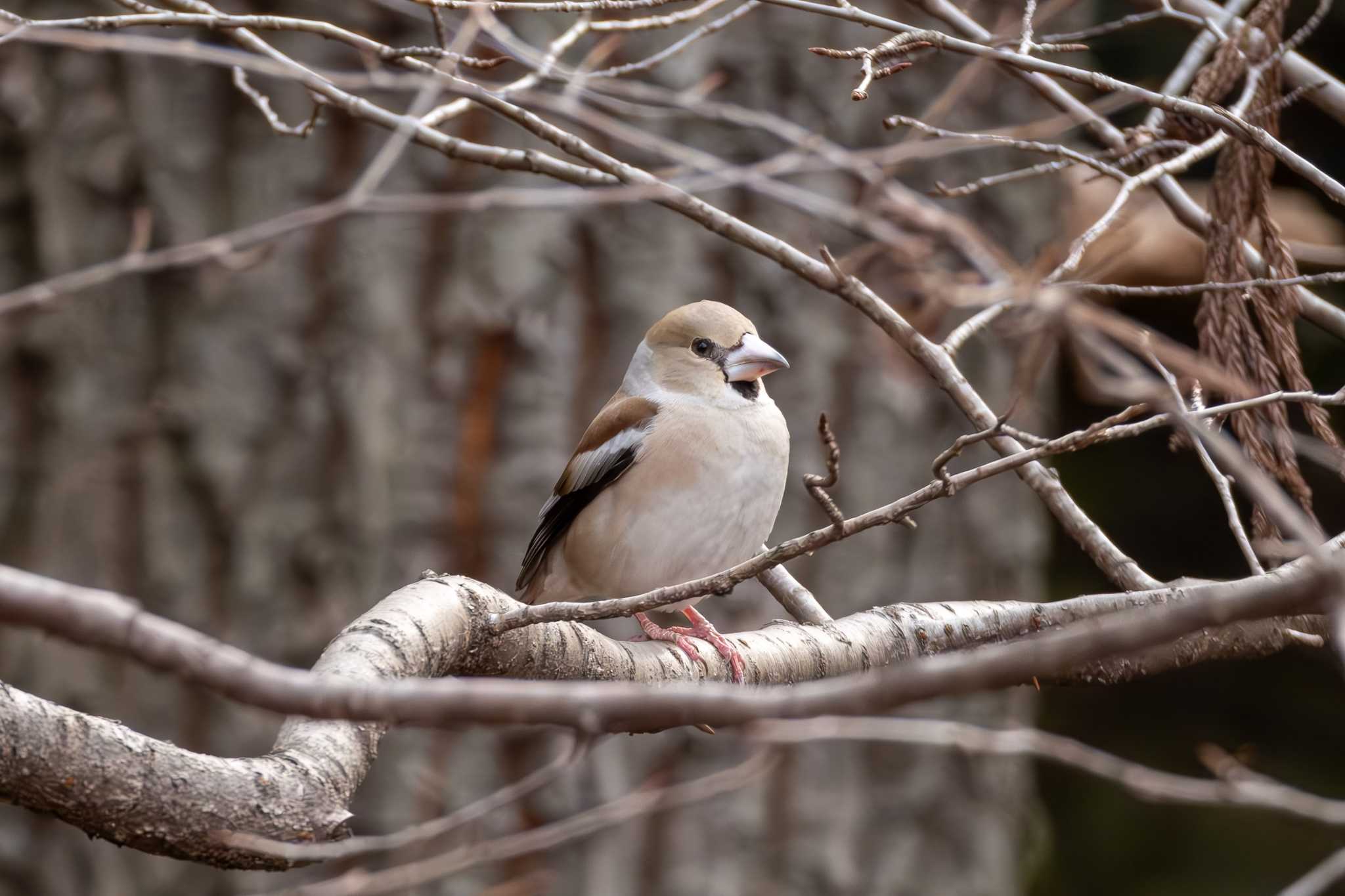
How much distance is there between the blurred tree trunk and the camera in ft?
12.4

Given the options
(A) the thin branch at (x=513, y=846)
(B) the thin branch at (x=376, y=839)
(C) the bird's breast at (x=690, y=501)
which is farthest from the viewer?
(C) the bird's breast at (x=690, y=501)

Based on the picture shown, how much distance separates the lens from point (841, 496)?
428cm

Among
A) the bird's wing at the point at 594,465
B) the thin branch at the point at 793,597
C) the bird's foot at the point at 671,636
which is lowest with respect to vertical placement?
the bird's foot at the point at 671,636

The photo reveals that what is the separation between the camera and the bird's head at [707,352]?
344 cm

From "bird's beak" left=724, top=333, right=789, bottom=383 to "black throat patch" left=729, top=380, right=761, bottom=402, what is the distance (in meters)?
0.02

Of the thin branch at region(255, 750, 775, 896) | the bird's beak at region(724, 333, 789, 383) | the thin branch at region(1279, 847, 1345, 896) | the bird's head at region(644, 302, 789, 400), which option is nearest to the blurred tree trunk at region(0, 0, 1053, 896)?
the bird's head at region(644, 302, 789, 400)

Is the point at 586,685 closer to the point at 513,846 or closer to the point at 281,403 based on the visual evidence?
the point at 513,846

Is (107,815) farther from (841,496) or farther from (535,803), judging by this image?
(841,496)

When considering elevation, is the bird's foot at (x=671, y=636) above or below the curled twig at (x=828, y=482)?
below

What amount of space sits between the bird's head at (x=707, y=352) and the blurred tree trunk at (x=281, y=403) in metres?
0.53

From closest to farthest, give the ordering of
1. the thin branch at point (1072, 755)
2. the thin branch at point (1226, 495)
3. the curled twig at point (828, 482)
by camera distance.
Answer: the thin branch at point (1072, 755) → the curled twig at point (828, 482) → the thin branch at point (1226, 495)

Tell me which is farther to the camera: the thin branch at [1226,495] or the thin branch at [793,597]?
the thin branch at [793,597]

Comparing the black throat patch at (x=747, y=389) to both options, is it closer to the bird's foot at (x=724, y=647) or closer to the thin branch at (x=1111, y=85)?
the bird's foot at (x=724, y=647)

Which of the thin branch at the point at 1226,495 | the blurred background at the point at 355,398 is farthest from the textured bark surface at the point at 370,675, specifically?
the blurred background at the point at 355,398
